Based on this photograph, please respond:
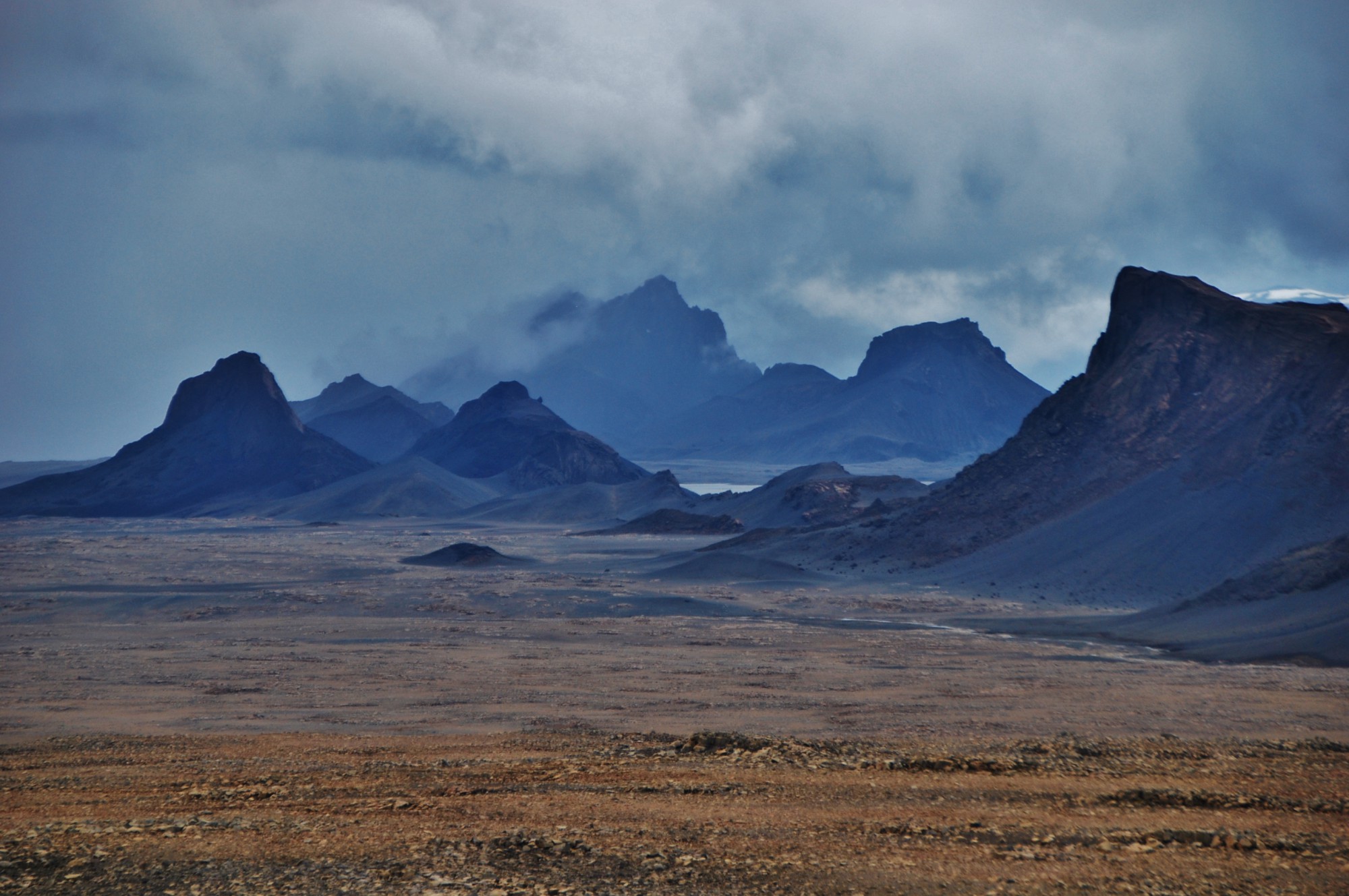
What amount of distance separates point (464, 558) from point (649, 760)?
1561 inches

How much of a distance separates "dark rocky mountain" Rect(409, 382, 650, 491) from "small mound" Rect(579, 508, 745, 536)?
39190 mm

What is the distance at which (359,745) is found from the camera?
12.3 m

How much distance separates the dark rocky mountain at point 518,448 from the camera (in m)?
120

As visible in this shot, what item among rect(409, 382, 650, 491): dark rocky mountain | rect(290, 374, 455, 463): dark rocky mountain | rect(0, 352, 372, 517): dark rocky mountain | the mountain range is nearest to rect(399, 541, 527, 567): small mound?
the mountain range

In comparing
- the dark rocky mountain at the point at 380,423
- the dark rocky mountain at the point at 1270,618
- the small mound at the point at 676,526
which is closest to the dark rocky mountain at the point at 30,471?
the dark rocky mountain at the point at 380,423

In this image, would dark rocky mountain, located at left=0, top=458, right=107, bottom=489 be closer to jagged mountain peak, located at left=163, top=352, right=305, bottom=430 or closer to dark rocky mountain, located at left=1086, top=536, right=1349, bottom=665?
jagged mountain peak, located at left=163, top=352, right=305, bottom=430

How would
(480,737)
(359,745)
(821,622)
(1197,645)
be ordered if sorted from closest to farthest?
(359,745), (480,737), (1197,645), (821,622)

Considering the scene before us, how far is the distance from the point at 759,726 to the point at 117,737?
847 centimetres

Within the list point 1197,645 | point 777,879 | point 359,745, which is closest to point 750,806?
point 777,879

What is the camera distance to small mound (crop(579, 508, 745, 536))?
71.6m

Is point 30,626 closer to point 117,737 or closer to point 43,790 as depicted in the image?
point 117,737

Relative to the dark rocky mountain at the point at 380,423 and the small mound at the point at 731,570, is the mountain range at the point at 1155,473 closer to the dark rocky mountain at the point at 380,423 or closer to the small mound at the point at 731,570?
the small mound at the point at 731,570

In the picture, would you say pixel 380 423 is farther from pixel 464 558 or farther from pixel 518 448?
pixel 464 558

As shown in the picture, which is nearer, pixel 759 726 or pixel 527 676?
pixel 759 726
